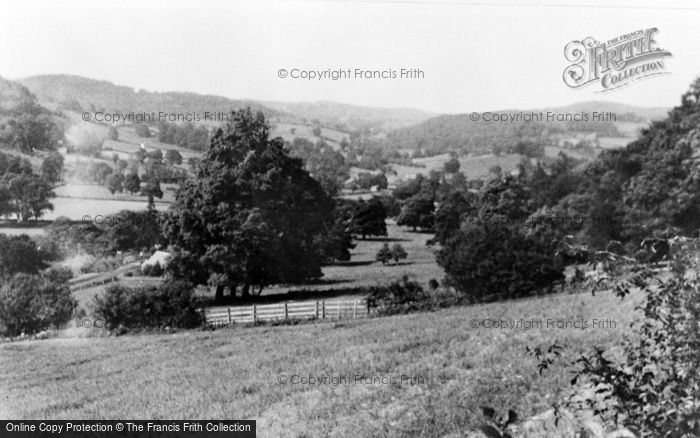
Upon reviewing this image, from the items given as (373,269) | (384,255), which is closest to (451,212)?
(384,255)

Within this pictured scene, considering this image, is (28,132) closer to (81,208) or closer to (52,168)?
(52,168)

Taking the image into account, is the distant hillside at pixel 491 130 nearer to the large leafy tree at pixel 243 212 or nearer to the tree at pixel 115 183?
the large leafy tree at pixel 243 212

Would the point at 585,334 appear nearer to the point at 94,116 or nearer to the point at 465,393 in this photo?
the point at 465,393

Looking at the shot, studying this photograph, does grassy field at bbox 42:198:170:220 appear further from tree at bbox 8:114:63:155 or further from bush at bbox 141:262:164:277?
bush at bbox 141:262:164:277

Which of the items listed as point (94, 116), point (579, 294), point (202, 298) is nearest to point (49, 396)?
point (202, 298)

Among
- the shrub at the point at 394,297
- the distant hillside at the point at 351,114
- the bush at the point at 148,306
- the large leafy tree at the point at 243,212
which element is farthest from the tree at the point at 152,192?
the shrub at the point at 394,297

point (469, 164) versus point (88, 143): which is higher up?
point (88, 143)
